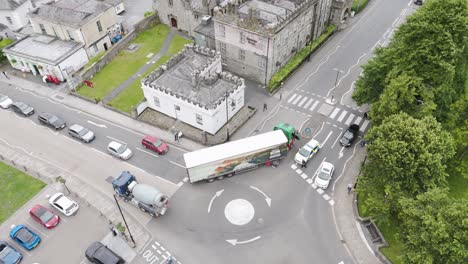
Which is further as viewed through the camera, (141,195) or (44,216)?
(44,216)

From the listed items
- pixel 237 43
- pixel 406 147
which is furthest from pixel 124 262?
pixel 237 43

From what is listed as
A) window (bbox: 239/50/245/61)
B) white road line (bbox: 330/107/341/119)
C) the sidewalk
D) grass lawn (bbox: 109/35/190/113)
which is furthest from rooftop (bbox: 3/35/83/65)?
white road line (bbox: 330/107/341/119)

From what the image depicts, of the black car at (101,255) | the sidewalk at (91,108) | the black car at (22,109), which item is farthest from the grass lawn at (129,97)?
the black car at (101,255)

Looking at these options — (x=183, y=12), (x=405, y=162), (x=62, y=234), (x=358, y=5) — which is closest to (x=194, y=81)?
(x=62, y=234)

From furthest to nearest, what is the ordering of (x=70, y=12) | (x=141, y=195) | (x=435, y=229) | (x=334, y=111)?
(x=70, y=12) < (x=334, y=111) < (x=141, y=195) < (x=435, y=229)

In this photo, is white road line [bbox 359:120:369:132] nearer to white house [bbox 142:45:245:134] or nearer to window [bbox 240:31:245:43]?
white house [bbox 142:45:245:134]

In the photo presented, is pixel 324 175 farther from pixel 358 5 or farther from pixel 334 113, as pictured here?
pixel 358 5

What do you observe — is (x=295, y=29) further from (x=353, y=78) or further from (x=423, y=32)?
(x=423, y=32)
